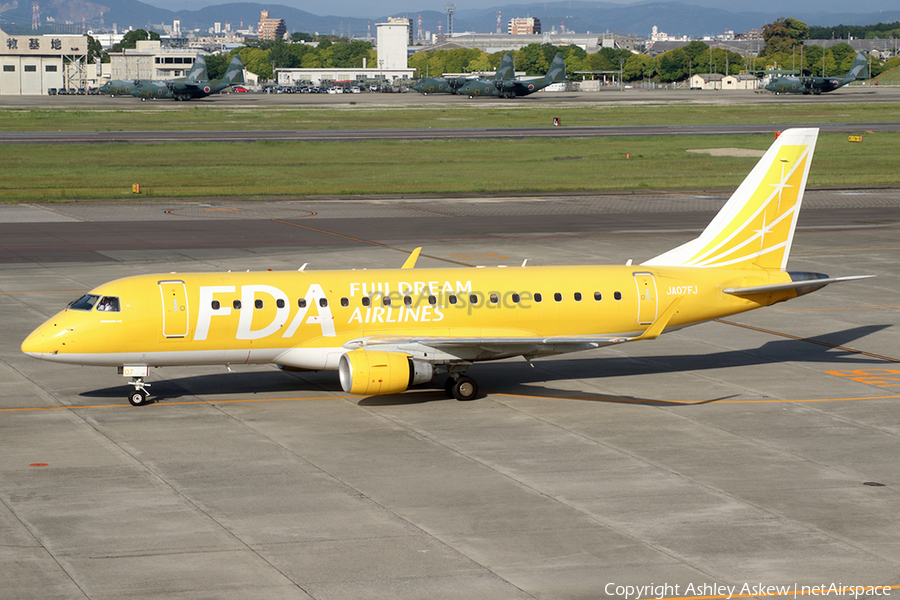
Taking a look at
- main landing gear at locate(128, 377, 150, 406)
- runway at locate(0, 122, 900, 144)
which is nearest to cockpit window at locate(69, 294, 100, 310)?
main landing gear at locate(128, 377, 150, 406)

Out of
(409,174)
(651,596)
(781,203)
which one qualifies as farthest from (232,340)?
(409,174)

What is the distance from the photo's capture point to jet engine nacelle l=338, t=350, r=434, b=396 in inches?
1215

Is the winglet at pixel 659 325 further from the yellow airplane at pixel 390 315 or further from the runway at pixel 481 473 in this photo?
the runway at pixel 481 473

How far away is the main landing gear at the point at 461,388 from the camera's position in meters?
33.6

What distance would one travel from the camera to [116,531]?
72.7ft

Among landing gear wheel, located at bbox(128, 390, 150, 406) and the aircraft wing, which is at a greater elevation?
the aircraft wing

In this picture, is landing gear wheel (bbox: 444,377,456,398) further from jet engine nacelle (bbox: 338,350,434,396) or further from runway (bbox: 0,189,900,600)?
jet engine nacelle (bbox: 338,350,434,396)

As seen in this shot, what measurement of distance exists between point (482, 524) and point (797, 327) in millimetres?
27153

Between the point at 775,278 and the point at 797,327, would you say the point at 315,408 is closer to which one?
the point at 775,278

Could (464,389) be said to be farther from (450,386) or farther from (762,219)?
(762,219)

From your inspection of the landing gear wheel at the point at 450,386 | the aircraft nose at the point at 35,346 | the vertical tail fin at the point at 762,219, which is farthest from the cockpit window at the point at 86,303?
the vertical tail fin at the point at 762,219

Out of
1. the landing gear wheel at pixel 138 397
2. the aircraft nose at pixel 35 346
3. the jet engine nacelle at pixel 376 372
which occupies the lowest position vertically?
the landing gear wheel at pixel 138 397

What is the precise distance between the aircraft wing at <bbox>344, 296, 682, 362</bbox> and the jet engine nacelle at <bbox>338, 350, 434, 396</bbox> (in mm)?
646

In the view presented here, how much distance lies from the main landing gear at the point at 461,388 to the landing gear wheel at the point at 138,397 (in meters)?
9.48
